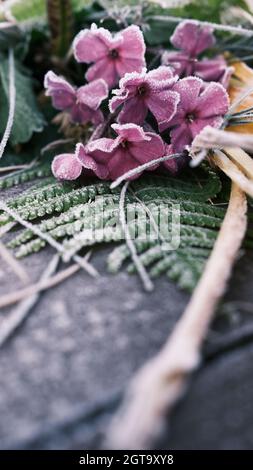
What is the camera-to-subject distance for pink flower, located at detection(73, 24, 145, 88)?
827mm

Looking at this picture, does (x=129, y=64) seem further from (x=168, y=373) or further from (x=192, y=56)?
(x=168, y=373)

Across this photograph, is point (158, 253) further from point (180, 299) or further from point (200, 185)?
point (200, 185)

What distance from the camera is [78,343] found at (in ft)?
1.65

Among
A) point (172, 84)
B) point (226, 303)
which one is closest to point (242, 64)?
point (172, 84)

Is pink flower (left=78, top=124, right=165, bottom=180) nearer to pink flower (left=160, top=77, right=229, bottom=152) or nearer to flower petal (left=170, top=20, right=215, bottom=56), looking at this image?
pink flower (left=160, top=77, right=229, bottom=152)

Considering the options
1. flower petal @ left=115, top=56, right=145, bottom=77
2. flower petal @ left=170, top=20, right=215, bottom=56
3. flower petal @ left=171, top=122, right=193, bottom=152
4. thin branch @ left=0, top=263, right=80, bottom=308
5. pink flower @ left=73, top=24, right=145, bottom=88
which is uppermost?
flower petal @ left=170, top=20, right=215, bottom=56

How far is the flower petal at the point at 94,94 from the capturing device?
85 centimetres

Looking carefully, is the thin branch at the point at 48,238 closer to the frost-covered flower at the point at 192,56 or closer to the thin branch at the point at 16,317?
the thin branch at the point at 16,317

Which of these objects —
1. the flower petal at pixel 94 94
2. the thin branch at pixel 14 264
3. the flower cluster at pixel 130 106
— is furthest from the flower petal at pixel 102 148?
the thin branch at pixel 14 264

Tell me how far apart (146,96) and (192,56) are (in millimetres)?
250

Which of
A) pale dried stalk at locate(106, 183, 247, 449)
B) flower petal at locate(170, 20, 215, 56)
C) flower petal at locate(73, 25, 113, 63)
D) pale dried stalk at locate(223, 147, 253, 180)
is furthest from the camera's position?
flower petal at locate(170, 20, 215, 56)

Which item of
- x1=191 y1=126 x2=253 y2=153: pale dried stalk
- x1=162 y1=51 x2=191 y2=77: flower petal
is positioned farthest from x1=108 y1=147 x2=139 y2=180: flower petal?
x1=162 y1=51 x2=191 y2=77: flower petal
